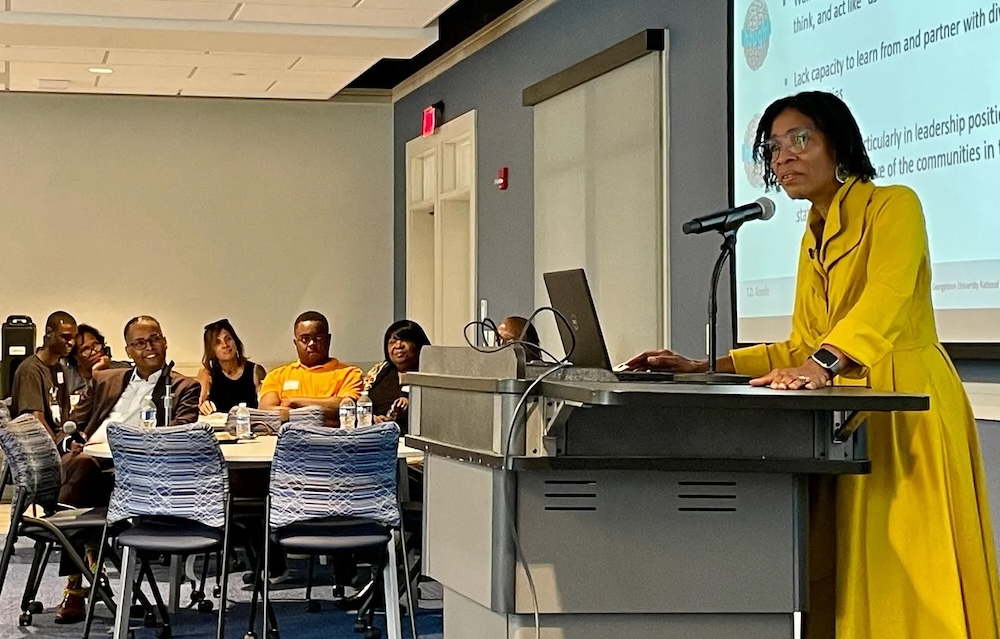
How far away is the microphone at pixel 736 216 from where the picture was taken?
8.68 ft

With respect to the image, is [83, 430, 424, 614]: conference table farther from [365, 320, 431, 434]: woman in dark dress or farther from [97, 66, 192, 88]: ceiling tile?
[97, 66, 192, 88]: ceiling tile

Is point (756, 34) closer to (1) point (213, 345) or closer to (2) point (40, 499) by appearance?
(2) point (40, 499)

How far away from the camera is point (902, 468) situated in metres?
2.47

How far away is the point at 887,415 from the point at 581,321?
0.62 m

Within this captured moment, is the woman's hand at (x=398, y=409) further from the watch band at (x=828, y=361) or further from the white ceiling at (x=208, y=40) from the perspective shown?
the watch band at (x=828, y=361)

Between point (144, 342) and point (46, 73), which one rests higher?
point (46, 73)

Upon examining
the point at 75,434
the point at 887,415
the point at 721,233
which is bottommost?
the point at 75,434

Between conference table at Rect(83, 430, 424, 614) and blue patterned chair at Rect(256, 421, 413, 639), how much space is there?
8.0 inches

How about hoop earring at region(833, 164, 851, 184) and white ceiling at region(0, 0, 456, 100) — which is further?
white ceiling at region(0, 0, 456, 100)

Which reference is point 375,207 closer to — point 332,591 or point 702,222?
point 332,591

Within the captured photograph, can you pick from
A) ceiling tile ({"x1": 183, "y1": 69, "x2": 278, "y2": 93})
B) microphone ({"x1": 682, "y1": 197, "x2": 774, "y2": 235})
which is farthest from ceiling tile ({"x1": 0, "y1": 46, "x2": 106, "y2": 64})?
microphone ({"x1": 682, "y1": 197, "x2": 774, "y2": 235})

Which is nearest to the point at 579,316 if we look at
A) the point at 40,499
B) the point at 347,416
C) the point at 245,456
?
the point at 245,456

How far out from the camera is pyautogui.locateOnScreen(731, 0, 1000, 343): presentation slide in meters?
4.22

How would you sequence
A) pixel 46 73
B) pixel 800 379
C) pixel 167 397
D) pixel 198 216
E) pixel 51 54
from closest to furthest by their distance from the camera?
pixel 800 379 < pixel 167 397 < pixel 51 54 < pixel 46 73 < pixel 198 216
